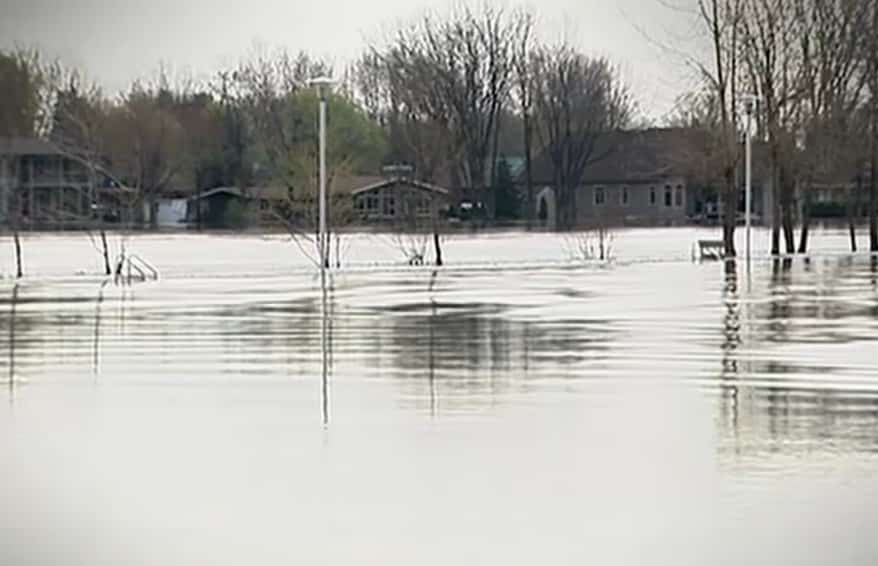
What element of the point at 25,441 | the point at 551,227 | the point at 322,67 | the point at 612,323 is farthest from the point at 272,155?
the point at 25,441

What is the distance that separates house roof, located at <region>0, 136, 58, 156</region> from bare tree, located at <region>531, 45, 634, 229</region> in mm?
27753

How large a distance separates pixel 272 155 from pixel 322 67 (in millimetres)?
6470

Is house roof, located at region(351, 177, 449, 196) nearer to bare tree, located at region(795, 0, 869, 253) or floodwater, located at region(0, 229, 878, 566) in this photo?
bare tree, located at region(795, 0, 869, 253)

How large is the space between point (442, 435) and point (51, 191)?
86.5 metres

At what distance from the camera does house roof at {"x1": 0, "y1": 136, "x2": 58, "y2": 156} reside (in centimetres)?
7281

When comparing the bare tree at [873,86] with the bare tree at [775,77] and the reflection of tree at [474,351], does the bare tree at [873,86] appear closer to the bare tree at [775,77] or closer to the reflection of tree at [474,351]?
the bare tree at [775,77]

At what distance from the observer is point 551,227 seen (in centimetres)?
8344

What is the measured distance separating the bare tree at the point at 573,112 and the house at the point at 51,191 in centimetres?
2566

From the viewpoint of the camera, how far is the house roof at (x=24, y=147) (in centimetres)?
7281

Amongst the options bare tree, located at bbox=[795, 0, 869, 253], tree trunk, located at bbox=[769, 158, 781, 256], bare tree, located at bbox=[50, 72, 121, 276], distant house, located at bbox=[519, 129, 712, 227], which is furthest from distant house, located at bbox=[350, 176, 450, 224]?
bare tree, located at bbox=[795, 0, 869, 253]

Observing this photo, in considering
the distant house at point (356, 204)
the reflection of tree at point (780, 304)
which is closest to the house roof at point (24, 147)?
the distant house at point (356, 204)

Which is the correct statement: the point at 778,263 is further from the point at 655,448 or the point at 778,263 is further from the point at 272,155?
the point at 272,155

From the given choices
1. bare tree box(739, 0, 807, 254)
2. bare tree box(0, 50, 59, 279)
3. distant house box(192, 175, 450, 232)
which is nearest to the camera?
bare tree box(739, 0, 807, 254)

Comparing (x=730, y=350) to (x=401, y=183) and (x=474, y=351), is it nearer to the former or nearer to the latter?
(x=474, y=351)
